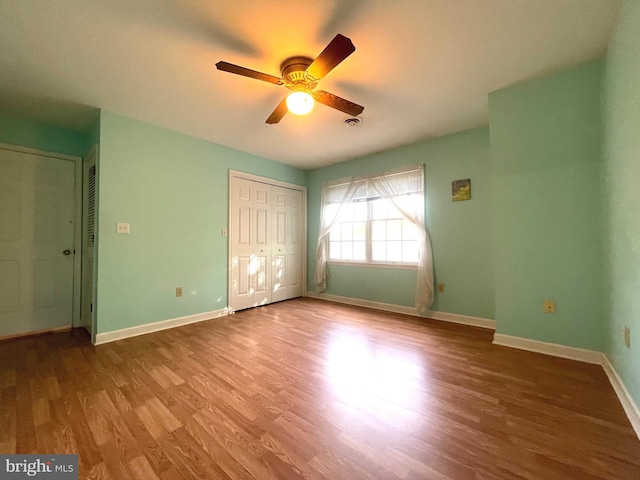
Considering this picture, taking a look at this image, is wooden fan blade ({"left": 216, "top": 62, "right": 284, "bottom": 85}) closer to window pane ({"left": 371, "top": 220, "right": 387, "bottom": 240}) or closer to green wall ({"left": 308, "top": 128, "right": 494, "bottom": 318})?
green wall ({"left": 308, "top": 128, "right": 494, "bottom": 318})

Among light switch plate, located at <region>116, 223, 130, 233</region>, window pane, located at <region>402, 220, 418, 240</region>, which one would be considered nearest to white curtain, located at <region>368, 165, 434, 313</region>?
window pane, located at <region>402, 220, 418, 240</region>

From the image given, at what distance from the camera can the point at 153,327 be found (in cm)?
282

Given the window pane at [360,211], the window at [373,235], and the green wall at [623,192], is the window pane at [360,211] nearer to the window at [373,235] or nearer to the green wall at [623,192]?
the window at [373,235]

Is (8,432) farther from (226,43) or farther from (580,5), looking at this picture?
(580,5)

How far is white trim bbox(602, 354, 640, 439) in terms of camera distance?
1.29 metres

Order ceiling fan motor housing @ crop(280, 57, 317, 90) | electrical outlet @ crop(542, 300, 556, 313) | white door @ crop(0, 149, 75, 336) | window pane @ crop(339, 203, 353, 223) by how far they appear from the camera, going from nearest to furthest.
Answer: ceiling fan motor housing @ crop(280, 57, 317, 90), electrical outlet @ crop(542, 300, 556, 313), white door @ crop(0, 149, 75, 336), window pane @ crop(339, 203, 353, 223)

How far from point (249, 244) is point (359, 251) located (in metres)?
1.81

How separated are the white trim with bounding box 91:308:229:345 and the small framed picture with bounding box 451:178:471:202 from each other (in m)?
3.50

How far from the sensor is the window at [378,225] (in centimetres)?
338

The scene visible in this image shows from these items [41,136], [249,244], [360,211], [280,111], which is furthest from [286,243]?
[41,136]

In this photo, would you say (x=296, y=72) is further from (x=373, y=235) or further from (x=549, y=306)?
(x=549, y=306)

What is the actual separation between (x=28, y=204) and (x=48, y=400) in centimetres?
244

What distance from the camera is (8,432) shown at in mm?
1269

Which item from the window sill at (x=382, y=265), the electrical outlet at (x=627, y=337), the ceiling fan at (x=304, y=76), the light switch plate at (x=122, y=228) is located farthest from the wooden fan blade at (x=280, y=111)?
the electrical outlet at (x=627, y=337)
